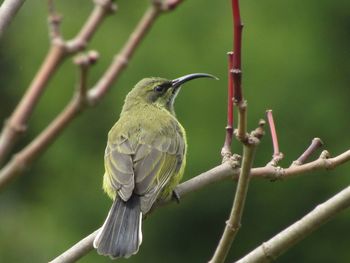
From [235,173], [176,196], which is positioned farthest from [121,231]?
[235,173]

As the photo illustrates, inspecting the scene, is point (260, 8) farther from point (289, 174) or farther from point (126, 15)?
point (289, 174)

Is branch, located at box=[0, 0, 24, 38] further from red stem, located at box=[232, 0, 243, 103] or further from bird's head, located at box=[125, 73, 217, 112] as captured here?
bird's head, located at box=[125, 73, 217, 112]

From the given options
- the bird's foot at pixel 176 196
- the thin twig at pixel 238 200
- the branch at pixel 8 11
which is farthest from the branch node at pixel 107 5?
the bird's foot at pixel 176 196

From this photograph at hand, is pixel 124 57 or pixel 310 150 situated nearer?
pixel 124 57

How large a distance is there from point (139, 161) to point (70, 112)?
138 inches

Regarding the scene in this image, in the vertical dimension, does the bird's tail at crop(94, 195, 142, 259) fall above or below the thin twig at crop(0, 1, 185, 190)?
below

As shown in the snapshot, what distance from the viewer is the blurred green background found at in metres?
14.0

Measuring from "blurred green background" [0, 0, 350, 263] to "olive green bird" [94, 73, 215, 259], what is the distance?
22.0 feet

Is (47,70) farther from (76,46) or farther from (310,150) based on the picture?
(310,150)

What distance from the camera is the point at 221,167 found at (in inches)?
154

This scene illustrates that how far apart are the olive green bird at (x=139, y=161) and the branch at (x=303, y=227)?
106cm

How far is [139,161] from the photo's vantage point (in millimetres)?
5262

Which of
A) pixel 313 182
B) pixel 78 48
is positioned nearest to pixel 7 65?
pixel 313 182

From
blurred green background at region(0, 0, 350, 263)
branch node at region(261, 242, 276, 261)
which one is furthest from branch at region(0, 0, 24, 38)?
blurred green background at region(0, 0, 350, 263)
